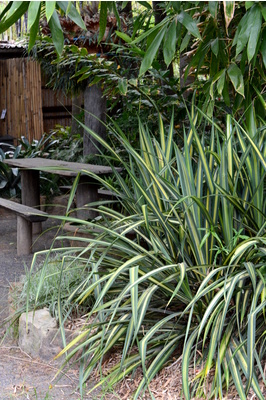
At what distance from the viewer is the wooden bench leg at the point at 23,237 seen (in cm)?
587

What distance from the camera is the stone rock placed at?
3.17m

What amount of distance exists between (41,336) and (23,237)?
2.81 meters

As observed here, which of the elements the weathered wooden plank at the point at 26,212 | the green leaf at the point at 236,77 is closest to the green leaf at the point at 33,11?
the green leaf at the point at 236,77

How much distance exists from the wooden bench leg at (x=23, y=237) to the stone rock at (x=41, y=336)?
8.35 feet

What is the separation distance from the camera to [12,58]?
12.4m

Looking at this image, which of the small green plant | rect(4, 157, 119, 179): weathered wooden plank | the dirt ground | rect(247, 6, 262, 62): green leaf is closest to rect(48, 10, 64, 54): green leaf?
rect(247, 6, 262, 62): green leaf

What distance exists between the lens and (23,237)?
5.89m

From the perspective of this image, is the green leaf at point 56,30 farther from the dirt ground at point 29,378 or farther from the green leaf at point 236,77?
the dirt ground at point 29,378

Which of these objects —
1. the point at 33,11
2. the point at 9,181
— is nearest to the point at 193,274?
the point at 33,11

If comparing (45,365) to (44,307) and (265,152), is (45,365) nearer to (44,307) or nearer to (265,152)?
(44,307)

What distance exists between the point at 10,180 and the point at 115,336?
6.07m

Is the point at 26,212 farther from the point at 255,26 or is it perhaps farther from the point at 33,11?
the point at 33,11

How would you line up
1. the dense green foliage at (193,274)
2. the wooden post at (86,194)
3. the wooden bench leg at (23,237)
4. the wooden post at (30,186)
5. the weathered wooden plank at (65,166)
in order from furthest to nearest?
the wooden post at (30,186) < the wooden bench leg at (23,237) < the wooden post at (86,194) < the weathered wooden plank at (65,166) < the dense green foliage at (193,274)

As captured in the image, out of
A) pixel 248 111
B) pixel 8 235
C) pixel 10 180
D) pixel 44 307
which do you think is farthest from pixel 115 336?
pixel 10 180
